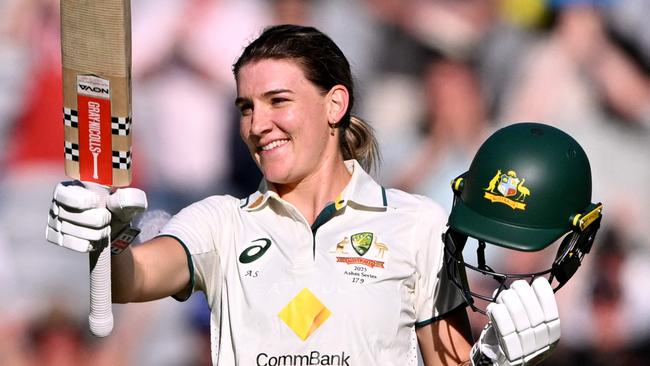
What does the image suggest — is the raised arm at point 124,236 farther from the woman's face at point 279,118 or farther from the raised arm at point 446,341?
the raised arm at point 446,341

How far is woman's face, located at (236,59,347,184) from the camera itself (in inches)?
119

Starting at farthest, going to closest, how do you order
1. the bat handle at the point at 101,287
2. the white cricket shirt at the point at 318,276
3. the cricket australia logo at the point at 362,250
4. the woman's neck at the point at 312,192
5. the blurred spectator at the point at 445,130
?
the blurred spectator at the point at 445,130 → the woman's neck at the point at 312,192 → the cricket australia logo at the point at 362,250 → the white cricket shirt at the point at 318,276 → the bat handle at the point at 101,287

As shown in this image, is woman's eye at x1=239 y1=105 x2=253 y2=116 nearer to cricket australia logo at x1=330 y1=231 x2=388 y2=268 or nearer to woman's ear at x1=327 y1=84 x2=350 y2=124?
woman's ear at x1=327 y1=84 x2=350 y2=124

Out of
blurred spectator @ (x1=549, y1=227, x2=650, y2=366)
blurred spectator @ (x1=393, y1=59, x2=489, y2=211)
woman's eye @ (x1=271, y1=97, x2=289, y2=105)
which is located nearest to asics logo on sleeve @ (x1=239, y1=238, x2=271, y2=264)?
woman's eye @ (x1=271, y1=97, x2=289, y2=105)

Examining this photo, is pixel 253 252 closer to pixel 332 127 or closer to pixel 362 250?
Result: pixel 362 250

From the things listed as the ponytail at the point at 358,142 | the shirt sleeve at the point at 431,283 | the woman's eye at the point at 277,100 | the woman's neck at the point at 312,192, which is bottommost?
the shirt sleeve at the point at 431,283

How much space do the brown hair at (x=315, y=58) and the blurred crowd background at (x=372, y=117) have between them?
3.76 feet

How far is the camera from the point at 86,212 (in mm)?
2502

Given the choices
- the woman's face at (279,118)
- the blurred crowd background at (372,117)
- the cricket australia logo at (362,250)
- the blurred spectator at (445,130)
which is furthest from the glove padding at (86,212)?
the blurred spectator at (445,130)

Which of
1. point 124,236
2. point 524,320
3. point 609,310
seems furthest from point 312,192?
point 609,310

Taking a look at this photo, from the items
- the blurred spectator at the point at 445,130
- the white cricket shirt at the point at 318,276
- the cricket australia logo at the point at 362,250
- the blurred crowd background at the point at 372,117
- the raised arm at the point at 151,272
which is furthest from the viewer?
the blurred spectator at the point at 445,130

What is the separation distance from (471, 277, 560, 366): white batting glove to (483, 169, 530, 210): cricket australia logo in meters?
0.24

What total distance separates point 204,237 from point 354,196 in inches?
16.8

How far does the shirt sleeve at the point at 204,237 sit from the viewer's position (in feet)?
9.77
